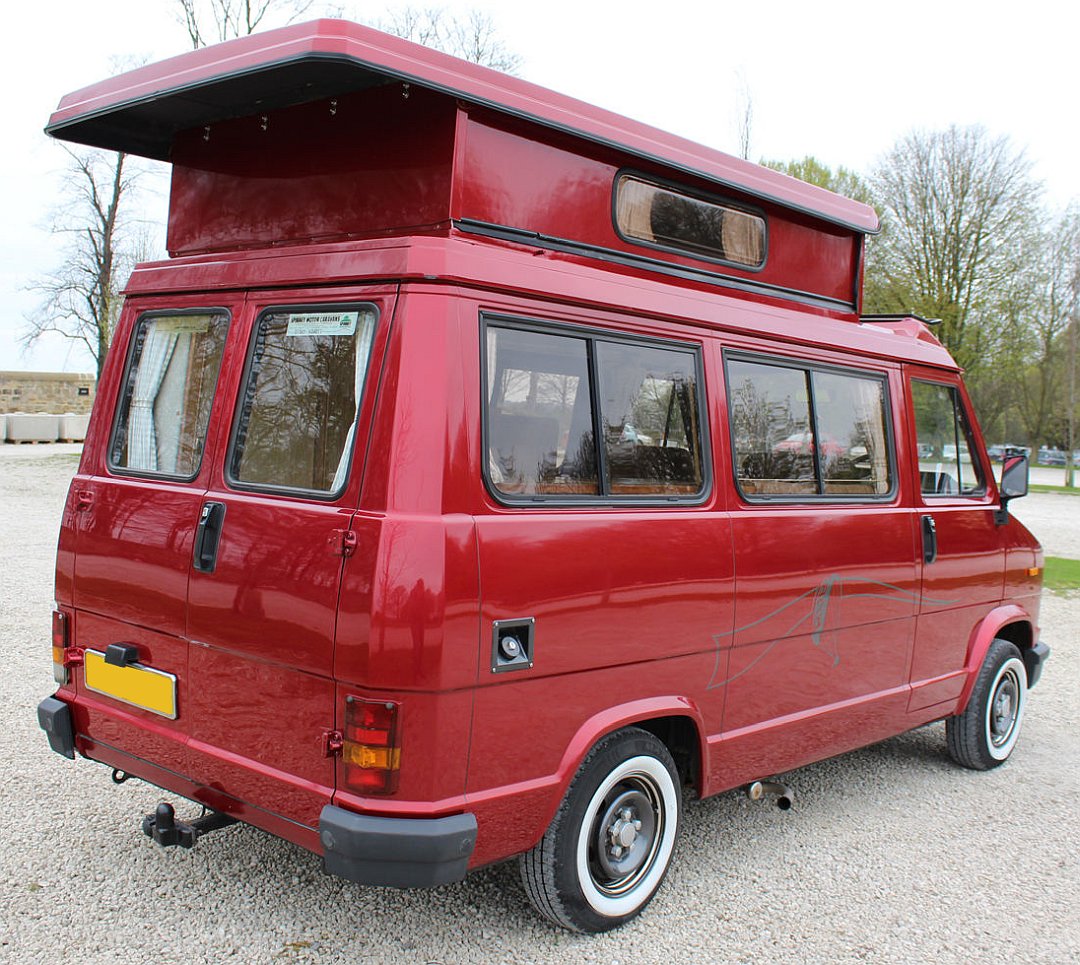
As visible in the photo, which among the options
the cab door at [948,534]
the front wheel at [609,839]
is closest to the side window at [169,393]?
the front wheel at [609,839]

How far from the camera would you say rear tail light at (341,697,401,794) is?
290cm

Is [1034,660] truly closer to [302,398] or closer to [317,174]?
[302,398]

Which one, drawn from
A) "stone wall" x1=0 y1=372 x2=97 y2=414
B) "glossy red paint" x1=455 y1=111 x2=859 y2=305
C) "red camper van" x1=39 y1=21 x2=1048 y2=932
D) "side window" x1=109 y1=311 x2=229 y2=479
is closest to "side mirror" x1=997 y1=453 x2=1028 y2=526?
"red camper van" x1=39 y1=21 x2=1048 y2=932

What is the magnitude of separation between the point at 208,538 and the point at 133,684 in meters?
0.73

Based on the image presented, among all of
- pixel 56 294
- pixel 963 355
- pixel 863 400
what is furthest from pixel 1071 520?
pixel 56 294

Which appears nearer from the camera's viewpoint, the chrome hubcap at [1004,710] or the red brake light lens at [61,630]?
the red brake light lens at [61,630]

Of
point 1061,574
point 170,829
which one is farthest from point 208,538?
point 1061,574

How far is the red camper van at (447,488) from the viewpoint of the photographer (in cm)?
299

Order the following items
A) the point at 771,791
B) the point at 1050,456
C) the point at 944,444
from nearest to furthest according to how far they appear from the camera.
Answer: the point at 771,791
the point at 944,444
the point at 1050,456

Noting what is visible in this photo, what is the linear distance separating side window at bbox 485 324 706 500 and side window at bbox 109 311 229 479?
107 centimetres

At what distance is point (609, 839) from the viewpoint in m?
3.61

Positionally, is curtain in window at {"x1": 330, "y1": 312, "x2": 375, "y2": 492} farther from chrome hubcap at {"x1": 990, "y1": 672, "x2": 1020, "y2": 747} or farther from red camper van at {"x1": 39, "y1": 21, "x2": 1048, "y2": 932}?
chrome hubcap at {"x1": 990, "y1": 672, "x2": 1020, "y2": 747}

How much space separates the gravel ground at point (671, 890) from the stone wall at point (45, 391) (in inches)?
1559

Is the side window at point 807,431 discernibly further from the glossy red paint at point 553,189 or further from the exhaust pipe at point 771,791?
the exhaust pipe at point 771,791
